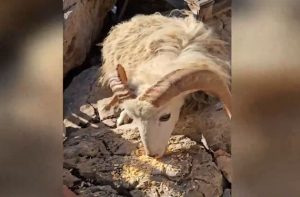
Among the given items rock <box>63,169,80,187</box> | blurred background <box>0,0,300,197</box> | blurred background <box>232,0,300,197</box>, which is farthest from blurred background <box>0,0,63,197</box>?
rock <box>63,169,80,187</box>

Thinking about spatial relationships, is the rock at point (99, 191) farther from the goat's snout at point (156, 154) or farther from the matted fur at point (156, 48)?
the matted fur at point (156, 48)

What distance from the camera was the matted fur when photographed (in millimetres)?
1454

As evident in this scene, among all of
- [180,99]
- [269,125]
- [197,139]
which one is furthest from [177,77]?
[269,125]

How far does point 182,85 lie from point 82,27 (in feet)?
0.95

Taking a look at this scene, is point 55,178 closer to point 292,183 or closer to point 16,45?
point 16,45

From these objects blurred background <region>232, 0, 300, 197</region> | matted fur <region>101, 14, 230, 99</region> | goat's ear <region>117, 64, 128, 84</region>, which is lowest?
goat's ear <region>117, 64, 128, 84</region>

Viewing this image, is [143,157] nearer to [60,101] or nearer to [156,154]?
[156,154]

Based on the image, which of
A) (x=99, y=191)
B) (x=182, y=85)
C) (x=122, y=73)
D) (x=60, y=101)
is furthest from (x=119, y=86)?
(x=60, y=101)

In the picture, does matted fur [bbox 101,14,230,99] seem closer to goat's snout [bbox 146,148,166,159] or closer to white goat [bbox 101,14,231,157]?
white goat [bbox 101,14,231,157]

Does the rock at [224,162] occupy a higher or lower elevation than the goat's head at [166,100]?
lower

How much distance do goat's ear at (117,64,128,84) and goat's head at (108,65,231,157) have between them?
0.17 feet

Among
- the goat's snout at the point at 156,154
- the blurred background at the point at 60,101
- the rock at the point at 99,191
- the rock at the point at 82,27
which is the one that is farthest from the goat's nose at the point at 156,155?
the blurred background at the point at 60,101

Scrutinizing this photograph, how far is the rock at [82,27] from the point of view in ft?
4.92

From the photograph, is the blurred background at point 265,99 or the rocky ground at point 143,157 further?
the rocky ground at point 143,157
